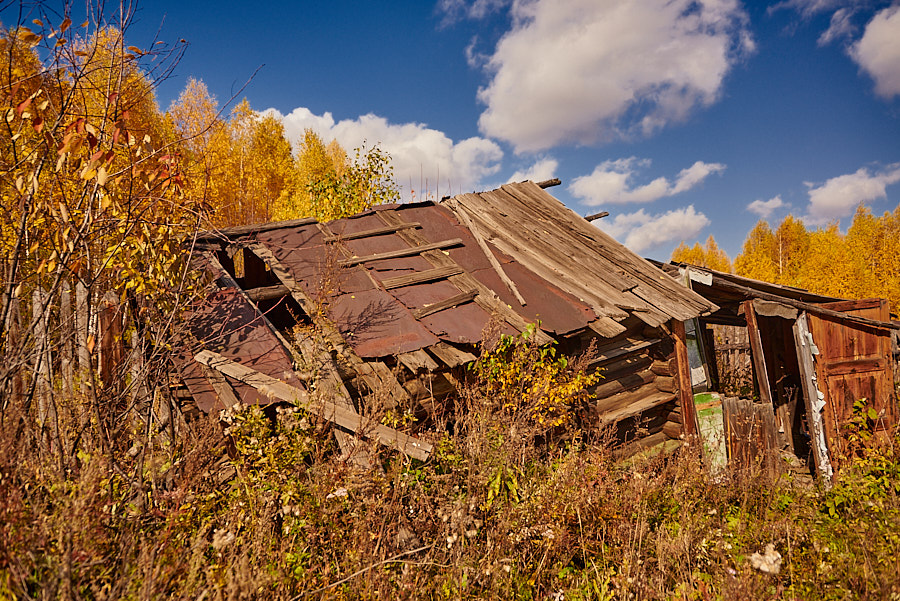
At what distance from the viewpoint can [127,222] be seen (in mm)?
3227

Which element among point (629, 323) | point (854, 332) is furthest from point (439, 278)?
point (854, 332)

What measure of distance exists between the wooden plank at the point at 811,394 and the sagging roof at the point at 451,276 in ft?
5.74

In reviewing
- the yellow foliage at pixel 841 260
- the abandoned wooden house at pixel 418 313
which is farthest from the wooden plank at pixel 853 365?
the yellow foliage at pixel 841 260

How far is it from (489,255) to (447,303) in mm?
1692

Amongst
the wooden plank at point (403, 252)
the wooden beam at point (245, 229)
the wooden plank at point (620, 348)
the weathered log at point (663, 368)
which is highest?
the wooden beam at point (245, 229)

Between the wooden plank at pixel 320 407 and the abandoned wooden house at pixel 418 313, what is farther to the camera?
the abandoned wooden house at pixel 418 313

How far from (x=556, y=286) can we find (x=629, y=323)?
133cm

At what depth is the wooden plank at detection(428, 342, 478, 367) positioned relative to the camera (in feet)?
16.0

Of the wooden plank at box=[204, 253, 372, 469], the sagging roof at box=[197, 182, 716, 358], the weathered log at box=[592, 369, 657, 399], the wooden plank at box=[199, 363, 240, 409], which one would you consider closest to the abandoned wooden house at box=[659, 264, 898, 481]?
the weathered log at box=[592, 369, 657, 399]

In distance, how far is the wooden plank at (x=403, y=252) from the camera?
20.7ft

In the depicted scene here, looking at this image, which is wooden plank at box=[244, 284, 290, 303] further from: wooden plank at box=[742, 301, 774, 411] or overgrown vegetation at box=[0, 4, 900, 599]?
wooden plank at box=[742, 301, 774, 411]

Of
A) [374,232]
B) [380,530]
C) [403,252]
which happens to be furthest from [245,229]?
[380,530]

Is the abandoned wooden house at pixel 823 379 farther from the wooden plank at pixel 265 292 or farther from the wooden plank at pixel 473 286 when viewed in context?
the wooden plank at pixel 265 292

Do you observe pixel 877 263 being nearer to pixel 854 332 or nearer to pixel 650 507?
pixel 854 332
